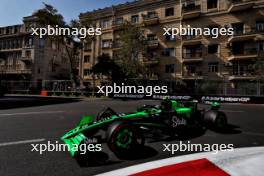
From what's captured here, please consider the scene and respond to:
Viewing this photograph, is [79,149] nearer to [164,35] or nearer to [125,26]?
[125,26]

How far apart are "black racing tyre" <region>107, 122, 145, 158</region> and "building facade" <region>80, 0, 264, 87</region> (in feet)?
81.2

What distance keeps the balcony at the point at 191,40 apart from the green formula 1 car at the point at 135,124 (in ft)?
77.3

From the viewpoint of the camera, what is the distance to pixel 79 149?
111 inches

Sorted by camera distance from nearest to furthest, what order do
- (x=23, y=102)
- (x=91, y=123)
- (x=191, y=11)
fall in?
(x=91, y=123), (x=23, y=102), (x=191, y=11)

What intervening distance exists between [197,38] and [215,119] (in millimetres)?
24896

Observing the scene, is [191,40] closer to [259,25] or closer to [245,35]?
[245,35]

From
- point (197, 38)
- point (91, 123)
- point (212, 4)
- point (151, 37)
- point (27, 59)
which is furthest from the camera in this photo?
point (27, 59)

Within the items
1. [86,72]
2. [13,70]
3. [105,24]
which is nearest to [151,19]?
[105,24]

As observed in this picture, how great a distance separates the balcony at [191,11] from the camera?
2656 centimetres

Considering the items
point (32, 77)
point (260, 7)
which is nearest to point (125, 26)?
point (260, 7)

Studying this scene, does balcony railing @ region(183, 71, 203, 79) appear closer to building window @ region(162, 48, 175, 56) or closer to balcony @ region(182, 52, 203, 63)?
balcony @ region(182, 52, 203, 63)

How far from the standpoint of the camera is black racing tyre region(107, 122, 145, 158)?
123 inches

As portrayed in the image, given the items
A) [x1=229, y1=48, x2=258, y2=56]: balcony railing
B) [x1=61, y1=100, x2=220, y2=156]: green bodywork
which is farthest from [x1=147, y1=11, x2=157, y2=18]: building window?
[x1=61, y1=100, x2=220, y2=156]: green bodywork

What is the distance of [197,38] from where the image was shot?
26922 mm
